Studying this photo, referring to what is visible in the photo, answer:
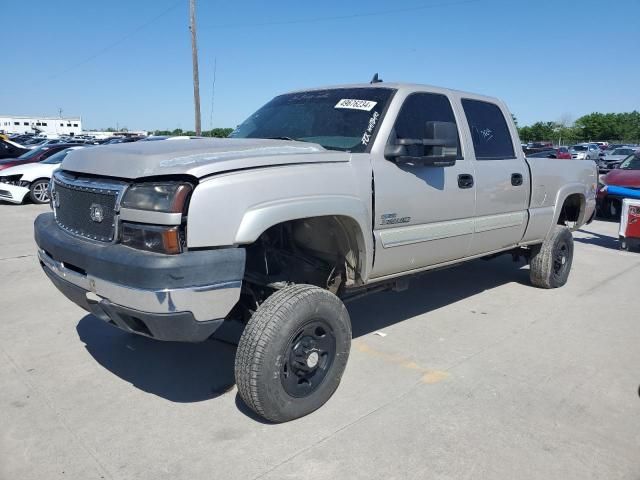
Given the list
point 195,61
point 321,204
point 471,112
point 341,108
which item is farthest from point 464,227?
point 195,61

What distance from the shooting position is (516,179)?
15.5 feet

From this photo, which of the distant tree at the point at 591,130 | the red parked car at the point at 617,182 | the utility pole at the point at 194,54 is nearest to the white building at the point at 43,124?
the distant tree at the point at 591,130

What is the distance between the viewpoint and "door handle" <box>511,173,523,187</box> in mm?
4668

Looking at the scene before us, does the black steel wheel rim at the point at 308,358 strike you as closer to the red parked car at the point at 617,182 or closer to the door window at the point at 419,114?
the door window at the point at 419,114

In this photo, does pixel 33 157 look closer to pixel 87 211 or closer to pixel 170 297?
pixel 87 211

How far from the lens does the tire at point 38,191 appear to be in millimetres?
12391

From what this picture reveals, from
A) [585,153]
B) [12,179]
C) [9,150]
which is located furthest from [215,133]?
[585,153]

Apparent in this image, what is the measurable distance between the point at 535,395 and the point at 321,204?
189 centimetres

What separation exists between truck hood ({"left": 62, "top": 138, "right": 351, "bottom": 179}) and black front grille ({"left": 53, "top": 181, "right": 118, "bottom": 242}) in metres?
0.12

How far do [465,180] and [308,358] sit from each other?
1.99 metres

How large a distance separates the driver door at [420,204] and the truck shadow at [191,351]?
1.01 metres

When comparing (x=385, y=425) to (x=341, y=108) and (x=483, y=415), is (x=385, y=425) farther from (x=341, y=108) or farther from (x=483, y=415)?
(x=341, y=108)

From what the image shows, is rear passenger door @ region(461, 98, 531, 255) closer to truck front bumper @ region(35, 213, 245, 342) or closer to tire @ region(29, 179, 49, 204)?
truck front bumper @ region(35, 213, 245, 342)

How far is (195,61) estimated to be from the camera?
20188 millimetres
